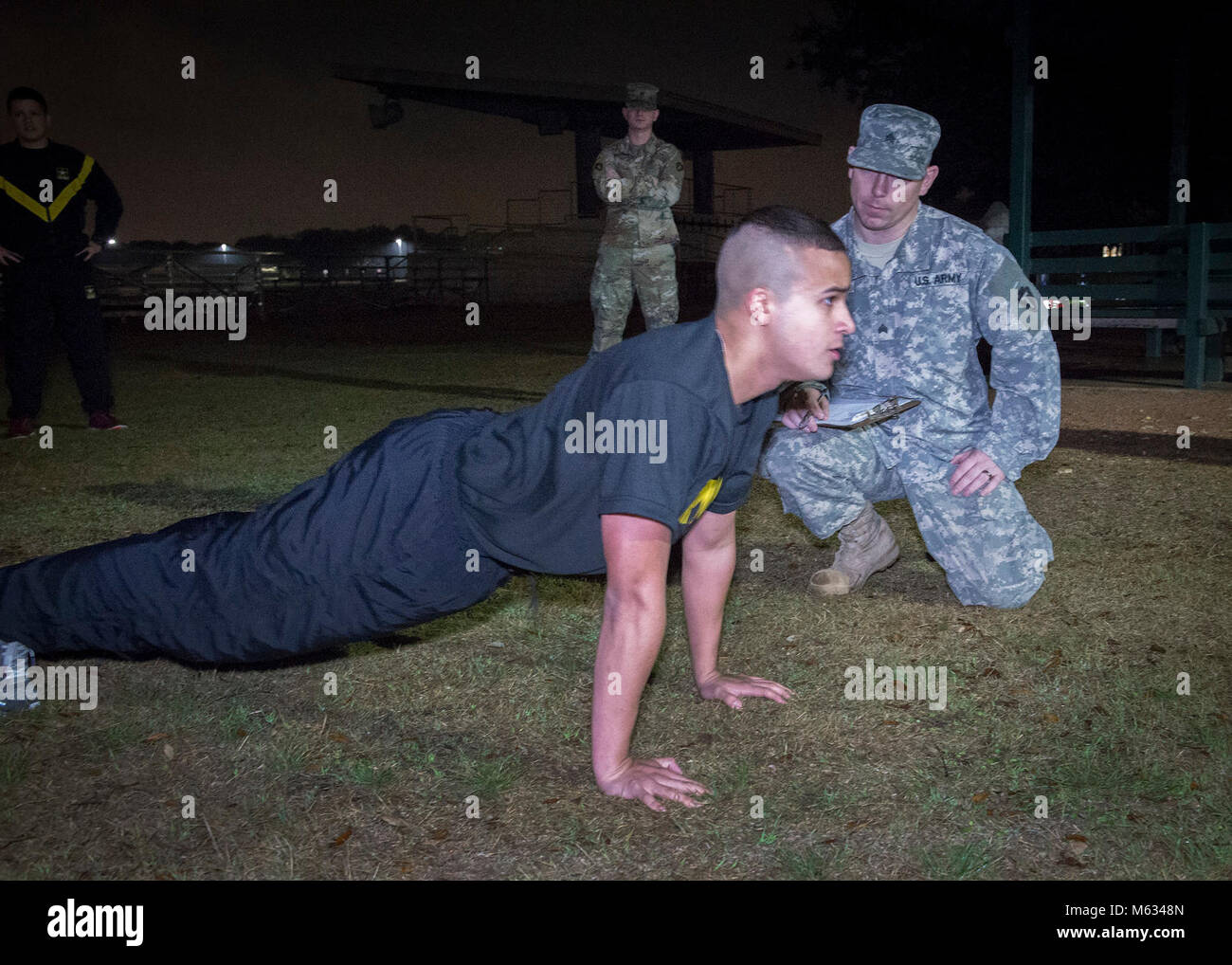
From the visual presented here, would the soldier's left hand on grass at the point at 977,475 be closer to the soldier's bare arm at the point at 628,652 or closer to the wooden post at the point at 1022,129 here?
the soldier's bare arm at the point at 628,652

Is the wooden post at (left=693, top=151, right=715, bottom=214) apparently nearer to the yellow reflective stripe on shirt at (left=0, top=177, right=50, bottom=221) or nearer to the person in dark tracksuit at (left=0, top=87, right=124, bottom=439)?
the person in dark tracksuit at (left=0, top=87, right=124, bottom=439)

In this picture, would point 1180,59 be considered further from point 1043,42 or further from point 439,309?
point 439,309

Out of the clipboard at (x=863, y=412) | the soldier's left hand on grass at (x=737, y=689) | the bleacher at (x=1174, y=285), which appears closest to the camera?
the soldier's left hand on grass at (x=737, y=689)

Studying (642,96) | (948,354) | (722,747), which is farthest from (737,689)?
(642,96)

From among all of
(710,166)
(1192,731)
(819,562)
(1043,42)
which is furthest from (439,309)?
(1192,731)

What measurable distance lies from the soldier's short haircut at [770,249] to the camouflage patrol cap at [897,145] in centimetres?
145

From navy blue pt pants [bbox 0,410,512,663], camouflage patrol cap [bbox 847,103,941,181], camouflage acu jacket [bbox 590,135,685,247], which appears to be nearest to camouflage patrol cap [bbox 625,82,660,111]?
camouflage acu jacket [bbox 590,135,685,247]

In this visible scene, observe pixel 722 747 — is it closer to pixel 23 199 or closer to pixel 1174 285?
pixel 23 199

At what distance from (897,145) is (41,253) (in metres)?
6.30

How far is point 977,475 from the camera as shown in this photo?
374 cm

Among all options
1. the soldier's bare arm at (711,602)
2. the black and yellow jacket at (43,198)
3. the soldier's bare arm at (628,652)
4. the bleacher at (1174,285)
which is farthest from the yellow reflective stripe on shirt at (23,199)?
the bleacher at (1174,285)

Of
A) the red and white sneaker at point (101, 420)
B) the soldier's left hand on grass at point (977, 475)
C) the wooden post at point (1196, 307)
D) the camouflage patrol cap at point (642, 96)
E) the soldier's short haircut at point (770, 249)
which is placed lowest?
the soldier's left hand on grass at point (977, 475)

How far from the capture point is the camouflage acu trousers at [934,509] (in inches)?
153

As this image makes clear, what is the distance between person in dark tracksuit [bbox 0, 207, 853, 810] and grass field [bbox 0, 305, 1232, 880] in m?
0.22
